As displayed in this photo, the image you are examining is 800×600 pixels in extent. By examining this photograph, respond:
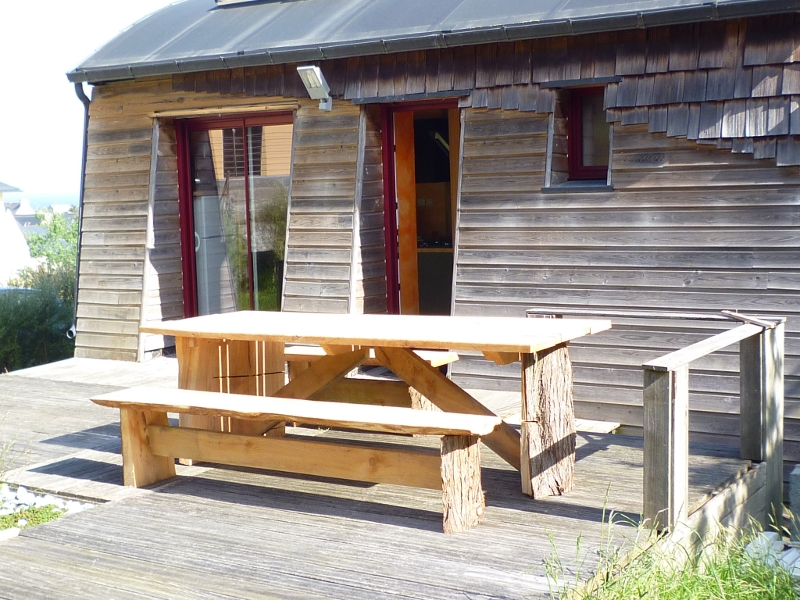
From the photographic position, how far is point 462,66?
757 centimetres

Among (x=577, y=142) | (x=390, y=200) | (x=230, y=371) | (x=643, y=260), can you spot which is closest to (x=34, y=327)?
(x=390, y=200)

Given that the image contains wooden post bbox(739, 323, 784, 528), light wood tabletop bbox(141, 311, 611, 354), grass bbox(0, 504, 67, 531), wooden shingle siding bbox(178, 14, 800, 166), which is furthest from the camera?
wooden shingle siding bbox(178, 14, 800, 166)

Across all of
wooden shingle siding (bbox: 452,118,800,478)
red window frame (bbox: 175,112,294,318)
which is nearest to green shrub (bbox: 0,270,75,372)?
red window frame (bbox: 175,112,294,318)

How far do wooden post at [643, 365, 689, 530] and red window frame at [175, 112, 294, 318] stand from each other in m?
6.02

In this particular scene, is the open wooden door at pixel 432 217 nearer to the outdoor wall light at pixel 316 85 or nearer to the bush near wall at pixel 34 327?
the outdoor wall light at pixel 316 85

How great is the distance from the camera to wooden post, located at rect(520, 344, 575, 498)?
4.67 m

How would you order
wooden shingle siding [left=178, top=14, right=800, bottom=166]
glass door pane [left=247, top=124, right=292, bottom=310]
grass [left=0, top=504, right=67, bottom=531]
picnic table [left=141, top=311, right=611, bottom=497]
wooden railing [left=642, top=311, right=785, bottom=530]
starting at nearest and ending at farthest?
wooden railing [left=642, top=311, right=785, bottom=530], picnic table [left=141, top=311, right=611, bottom=497], grass [left=0, top=504, right=67, bottom=531], wooden shingle siding [left=178, top=14, right=800, bottom=166], glass door pane [left=247, top=124, right=292, bottom=310]

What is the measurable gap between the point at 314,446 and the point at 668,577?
1877mm

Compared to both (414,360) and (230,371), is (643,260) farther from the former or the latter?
(230,371)

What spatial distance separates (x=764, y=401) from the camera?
5332 mm

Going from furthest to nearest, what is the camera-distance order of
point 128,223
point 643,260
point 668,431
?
1. point 128,223
2. point 643,260
3. point 668,431

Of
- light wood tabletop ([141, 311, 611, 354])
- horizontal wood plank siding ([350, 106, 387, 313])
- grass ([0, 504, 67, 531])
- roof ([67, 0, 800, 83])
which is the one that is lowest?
grass ([0, 504, 67, 531])

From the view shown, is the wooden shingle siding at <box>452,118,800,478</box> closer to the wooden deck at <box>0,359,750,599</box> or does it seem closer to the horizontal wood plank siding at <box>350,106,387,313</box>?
the horizontal wood plank siding at <box>350,106,387,313</box>

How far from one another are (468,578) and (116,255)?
7.04 m
